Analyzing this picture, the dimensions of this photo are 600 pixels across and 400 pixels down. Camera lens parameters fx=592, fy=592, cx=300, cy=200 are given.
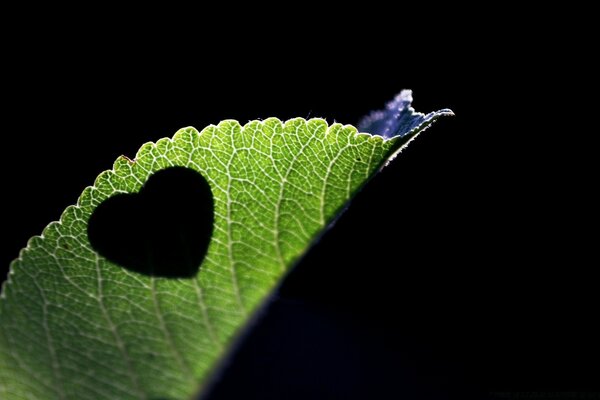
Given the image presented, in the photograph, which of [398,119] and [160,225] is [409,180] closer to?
[398,119]

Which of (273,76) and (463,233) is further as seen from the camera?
(273,76)

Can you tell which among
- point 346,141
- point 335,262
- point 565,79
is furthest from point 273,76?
point 346,141

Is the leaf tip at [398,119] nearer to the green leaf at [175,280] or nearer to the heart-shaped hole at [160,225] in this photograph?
the green leaf at [175,280]

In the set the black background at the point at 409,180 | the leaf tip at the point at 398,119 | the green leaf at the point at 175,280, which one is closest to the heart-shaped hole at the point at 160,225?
the green leaf at the point at 175,280

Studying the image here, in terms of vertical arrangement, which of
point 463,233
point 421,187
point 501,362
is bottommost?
point 501,362

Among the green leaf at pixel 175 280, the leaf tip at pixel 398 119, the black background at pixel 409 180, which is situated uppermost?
the black background at pixel 409 180

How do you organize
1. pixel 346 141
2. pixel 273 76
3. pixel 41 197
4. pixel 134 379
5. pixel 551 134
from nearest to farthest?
pixel 134 379
pixel 346 141
pixel 41 197
pixel 551 134
pixel 273 76

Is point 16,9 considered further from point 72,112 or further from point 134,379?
point 134,379
